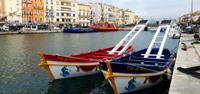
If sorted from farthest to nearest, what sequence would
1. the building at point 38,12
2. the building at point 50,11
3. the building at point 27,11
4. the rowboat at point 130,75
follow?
the building at point 50,11
the building at point 38,12
the building at point 27,11
the rowboat at point 130,75

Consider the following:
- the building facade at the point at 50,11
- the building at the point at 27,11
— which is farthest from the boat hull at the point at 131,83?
the building facade at the point at 50,11

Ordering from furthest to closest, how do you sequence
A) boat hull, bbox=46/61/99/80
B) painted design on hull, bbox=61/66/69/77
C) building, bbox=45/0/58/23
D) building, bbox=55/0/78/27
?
1. building, bbox=55/0/78/27
2. building, bbox=45/0/58/23
3. painted design on hull, bbox=61/66/69/77
4. boat hull, bbox=46/61/99/80

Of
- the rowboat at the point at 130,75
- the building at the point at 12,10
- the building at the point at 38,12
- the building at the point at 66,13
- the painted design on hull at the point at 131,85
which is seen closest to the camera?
the rowboat at the point at 130,75

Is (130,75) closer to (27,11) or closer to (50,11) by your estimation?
(27,11)

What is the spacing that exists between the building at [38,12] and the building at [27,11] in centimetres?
148

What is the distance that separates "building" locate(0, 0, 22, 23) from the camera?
116 m

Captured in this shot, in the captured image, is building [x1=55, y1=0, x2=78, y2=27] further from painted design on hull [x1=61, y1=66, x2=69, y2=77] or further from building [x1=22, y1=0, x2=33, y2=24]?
painted design on hull [x1=61, y1=66, x2=69, y2=77]

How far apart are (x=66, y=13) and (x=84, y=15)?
826 inches

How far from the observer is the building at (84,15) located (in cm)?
16060

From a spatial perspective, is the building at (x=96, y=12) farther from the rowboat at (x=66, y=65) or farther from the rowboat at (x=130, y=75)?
the rowboat at (x=130, y=75)

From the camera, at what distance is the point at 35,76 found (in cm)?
2420

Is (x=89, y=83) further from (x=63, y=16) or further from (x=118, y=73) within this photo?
(x=63, y=16)

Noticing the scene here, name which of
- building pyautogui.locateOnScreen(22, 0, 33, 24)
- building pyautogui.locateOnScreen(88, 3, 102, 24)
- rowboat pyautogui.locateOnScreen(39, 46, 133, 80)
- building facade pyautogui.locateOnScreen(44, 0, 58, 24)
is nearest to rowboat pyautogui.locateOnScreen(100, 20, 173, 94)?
rowboat pyautogui.locateOnScreen(39, 46, 133, 80)

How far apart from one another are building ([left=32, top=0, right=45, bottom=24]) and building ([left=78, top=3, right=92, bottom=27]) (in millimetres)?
28463
